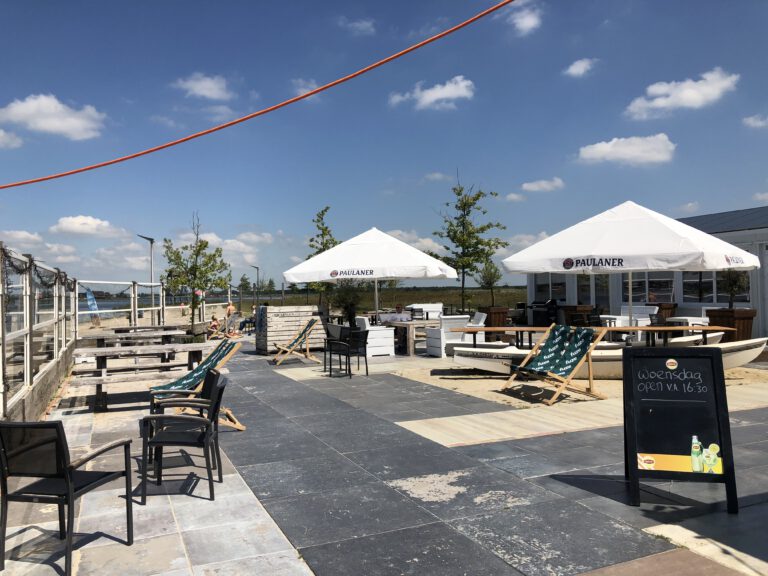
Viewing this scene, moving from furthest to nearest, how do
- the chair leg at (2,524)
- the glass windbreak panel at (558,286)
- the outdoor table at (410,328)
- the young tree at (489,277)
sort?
the young tree at (489,277) < the glass windbreak panel at (558,286) < the outdoor table at (410,328) < the chair leg at (2,524)

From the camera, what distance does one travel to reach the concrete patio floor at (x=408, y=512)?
3.24 metres

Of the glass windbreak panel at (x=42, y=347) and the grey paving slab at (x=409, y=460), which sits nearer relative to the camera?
the grey paving slab at (x=409, y=460)

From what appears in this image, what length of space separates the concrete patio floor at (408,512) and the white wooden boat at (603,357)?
297cm

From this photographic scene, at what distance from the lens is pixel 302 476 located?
15.8ft

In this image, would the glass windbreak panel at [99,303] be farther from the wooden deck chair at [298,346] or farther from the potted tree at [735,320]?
the potted tree at [735,320]

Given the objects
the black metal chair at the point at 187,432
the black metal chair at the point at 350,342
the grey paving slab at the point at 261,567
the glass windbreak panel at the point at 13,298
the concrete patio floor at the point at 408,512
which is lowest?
the grey paving slab at the point at 261,567

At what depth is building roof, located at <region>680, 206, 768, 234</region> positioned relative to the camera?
47.7 feet

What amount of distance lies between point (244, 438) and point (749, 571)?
4.45 m

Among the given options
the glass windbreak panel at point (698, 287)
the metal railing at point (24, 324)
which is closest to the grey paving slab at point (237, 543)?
the metal railing at point (24, 324)

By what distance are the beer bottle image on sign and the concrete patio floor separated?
10.6 inches

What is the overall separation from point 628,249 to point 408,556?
6695mm

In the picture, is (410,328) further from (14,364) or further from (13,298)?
(13,298)

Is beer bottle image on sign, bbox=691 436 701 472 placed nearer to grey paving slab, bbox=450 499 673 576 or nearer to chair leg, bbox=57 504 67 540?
grey paving slab, bbox=450 499 673 576

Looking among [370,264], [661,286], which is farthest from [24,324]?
[661,286]
